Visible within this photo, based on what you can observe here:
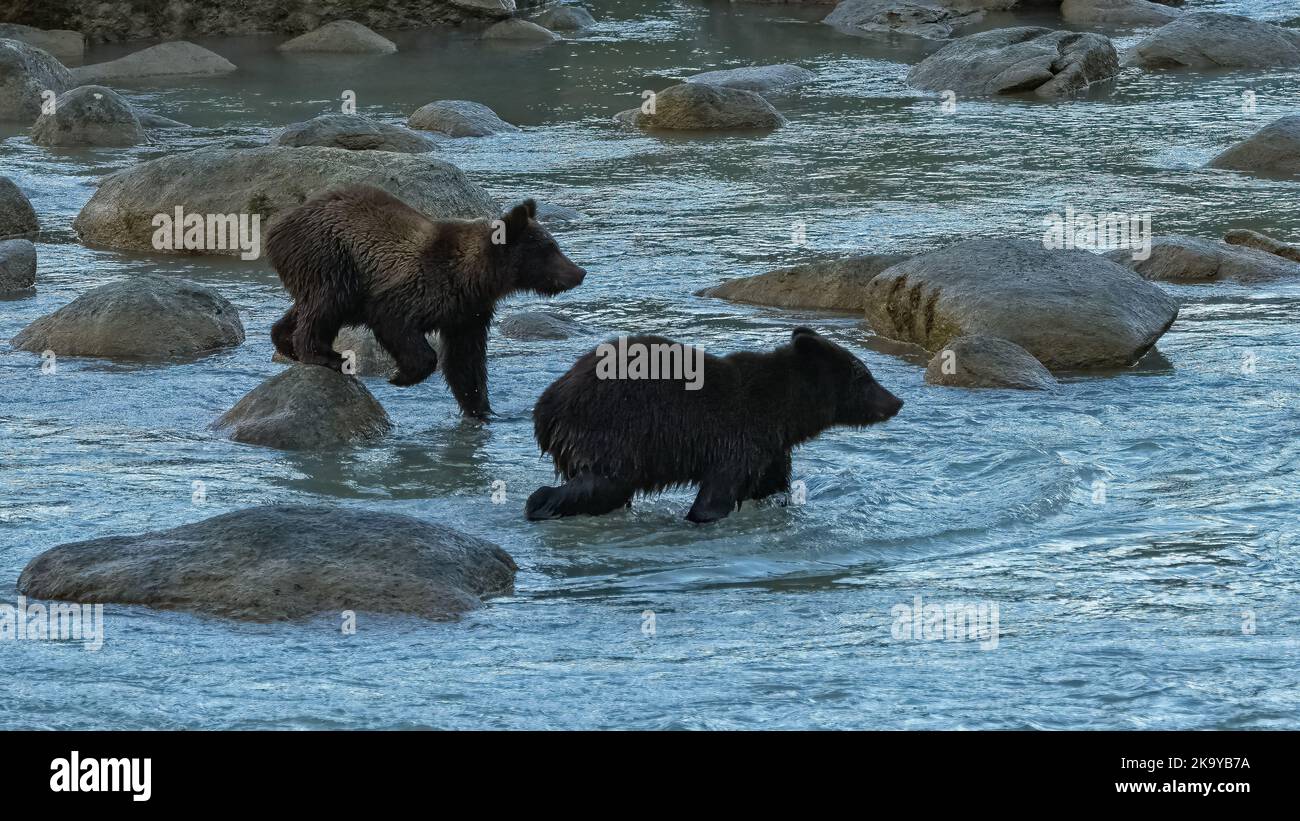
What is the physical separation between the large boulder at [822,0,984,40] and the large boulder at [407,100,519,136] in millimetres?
10481

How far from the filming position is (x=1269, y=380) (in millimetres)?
10633

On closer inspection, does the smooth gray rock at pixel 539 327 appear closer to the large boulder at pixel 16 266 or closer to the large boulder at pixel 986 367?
the large boulder at pixel 986 367

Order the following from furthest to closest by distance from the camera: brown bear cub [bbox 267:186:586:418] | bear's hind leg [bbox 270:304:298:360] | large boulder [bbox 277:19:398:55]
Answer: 1. large boulder [bbox 277:19:398:55]
2. bear's hind leg [bbox 270:304:298:360]
3. brown bear cub [bbox 267:186:586:418]

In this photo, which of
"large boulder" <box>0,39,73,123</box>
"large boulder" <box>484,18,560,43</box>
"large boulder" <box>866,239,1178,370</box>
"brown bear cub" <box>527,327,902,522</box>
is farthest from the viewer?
"large boulder" <box>484,18,560,43</box>

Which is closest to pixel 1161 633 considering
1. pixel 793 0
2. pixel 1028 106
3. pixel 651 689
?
pixel 651 689

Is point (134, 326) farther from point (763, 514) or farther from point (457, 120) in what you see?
point (457, 120)

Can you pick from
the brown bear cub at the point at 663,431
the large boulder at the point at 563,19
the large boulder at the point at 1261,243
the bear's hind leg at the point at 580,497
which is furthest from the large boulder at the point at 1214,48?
the bear's hind leg at the point at 580,497

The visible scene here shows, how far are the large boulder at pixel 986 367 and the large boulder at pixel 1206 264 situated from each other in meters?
2.90

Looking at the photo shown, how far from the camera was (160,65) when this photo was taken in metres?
25.5

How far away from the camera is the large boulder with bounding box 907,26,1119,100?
2302 cm

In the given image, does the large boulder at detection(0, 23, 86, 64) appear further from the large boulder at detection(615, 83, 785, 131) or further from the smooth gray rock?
the smooth gray rock

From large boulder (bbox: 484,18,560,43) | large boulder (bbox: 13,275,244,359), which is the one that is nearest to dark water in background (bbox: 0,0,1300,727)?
large boulder (bbox: 13,275,244,359)

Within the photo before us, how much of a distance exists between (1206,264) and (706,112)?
861 cm

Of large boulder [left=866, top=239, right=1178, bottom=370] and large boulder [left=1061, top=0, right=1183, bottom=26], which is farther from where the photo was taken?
large boulder [left=1061, top=0, right=1183, bottom=26]
